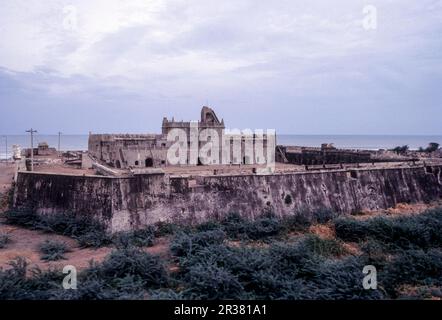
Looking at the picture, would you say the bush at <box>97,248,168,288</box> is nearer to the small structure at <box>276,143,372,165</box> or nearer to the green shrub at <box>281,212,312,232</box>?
the green shrub at <box>281,212,312,232</box>

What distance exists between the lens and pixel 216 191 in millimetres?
17766

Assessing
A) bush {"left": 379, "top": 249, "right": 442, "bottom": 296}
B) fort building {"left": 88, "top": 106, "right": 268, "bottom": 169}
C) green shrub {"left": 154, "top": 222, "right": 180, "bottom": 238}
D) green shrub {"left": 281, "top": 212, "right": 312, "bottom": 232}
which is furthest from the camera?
fort building {"left": 88, "top": 106, "right": 268, "bottom": 169}

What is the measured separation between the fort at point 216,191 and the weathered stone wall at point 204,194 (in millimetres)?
43

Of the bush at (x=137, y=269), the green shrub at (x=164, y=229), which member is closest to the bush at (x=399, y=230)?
the green shrub at (x=164, y=229)

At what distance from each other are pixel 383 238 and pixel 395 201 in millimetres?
7291

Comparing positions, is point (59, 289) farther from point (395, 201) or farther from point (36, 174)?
point (395, 201)

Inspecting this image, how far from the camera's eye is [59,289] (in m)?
9.46

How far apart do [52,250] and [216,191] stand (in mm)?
7541

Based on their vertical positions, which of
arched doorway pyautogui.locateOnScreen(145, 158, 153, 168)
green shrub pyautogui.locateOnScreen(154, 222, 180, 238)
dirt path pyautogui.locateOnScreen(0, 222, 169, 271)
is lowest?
dirt path pyautogui.locateOnScreen(0, 222, 169, 271)

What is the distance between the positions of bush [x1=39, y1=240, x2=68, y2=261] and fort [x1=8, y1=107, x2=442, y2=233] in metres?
2.04

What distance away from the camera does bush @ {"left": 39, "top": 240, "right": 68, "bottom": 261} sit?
44.7 feet

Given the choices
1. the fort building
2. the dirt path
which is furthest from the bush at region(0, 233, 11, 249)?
the fort building
